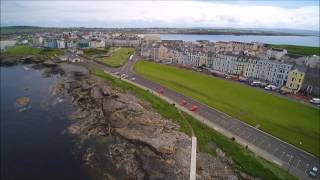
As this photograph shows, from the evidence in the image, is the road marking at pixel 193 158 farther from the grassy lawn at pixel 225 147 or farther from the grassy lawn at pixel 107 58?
the grassy lawn at pixel 107 58

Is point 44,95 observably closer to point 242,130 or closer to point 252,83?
point 242,130

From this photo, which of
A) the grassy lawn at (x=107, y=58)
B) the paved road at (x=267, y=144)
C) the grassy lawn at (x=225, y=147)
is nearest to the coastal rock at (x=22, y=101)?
the grassy lawn at (x=225, y=147)

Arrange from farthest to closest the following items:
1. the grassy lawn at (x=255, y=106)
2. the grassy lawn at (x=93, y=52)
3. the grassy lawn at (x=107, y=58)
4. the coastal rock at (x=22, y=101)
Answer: the grassy lawn at (x=93, y=52) < the grassy lawn at (x=107, y=58) < the coastal rock at (x=22, y=101) < the grassy lawn at (x=255, y=106)

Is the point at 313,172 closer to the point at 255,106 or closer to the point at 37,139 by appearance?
the point at 255,106

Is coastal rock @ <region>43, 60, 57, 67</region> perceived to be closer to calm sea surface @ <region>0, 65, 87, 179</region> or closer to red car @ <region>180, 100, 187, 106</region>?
calm sea surface @ <region>0, 65, 87, 179</region>

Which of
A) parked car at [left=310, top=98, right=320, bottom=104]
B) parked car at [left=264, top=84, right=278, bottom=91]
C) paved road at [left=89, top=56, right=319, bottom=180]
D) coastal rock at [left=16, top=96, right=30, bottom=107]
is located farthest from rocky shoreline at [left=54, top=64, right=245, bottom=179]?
parked car at [left=264, top=84, right=278, bottom=91]

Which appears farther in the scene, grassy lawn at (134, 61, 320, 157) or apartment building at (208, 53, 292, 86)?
apartment building at (208, 53, 292, 86)

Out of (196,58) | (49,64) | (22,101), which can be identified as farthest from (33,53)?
(196,58)

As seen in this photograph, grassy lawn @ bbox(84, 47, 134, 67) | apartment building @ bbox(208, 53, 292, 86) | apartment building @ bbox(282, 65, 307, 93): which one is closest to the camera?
apartment building @ bbox(282, 65, 307, 93)
